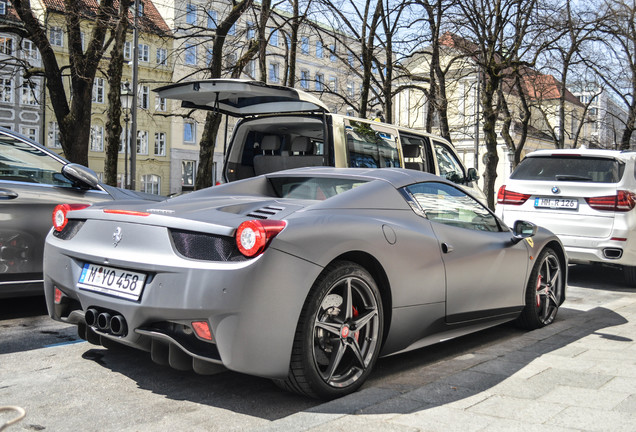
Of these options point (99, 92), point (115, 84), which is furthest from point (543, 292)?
point (99, 92)

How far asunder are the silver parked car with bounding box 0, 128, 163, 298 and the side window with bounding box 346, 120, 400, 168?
127 inches

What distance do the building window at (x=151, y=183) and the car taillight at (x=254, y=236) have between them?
48.3 metres

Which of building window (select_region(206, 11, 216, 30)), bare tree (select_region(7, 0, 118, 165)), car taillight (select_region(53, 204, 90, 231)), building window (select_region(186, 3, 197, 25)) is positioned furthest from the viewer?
building window (select_region(186, 3, 197, 25))

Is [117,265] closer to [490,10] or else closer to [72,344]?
[72,344]

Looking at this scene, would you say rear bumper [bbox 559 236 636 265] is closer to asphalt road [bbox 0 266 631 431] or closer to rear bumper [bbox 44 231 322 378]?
asphalt road [bbox 0 266 631 431]

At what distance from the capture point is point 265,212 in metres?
3.46

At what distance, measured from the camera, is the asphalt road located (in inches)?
124

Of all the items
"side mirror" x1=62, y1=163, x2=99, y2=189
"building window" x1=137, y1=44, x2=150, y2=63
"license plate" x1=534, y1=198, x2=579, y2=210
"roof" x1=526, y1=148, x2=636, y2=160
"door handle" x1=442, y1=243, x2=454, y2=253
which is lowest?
"door handle" x1=442, y1=243, x2=454, y2=253

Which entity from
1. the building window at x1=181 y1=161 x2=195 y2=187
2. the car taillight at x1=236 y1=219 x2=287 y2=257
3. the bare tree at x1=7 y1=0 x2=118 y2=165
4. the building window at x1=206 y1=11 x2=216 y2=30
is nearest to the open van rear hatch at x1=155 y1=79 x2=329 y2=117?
the car taillight at x1=236 y1=219 x2=287 y2=257

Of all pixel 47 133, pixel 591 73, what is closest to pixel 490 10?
pixel 591 73

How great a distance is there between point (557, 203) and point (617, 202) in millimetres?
723

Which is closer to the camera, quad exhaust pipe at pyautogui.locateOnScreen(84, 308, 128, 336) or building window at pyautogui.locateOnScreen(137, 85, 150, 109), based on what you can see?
quad exhaust pipe at pyautogui.locateOnScreen(84, 308, 128, 336)

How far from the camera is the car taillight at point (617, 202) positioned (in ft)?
26.5

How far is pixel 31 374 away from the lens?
3.89 m
